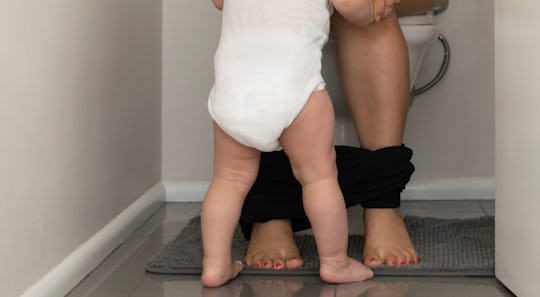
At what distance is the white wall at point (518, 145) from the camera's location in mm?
1238

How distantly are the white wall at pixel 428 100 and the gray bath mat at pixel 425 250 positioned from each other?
1.46ft

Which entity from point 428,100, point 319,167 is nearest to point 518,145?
point 319,167

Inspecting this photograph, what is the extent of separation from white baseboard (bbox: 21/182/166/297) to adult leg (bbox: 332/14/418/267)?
0.51 m

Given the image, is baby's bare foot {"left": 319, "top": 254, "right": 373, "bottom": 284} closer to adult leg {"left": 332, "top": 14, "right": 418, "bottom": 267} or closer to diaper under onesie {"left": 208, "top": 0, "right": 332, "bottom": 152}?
adult leg {"left": 332, "top": 14, "right": 418, "bottom": 267}

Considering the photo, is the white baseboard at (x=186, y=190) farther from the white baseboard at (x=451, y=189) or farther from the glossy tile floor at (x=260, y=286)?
the glossy tile floor at (x=260, y=286)

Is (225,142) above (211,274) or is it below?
above

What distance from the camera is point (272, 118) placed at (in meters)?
1.37

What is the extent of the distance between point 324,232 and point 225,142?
0.73ft

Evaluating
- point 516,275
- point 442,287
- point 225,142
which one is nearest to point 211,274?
point 225,142

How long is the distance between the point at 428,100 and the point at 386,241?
808 mm

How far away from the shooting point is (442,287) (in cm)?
145

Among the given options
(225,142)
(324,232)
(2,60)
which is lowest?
(324,232)

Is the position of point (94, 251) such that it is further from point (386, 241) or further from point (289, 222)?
point (386, 241)

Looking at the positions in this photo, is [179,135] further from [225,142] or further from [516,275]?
[516,275]
